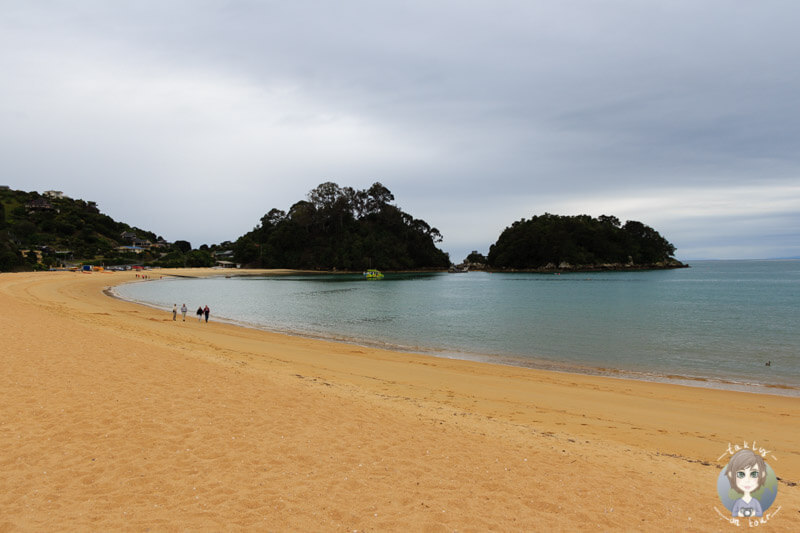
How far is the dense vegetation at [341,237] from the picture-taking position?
14350cm

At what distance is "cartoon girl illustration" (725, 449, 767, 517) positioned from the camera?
429 cm

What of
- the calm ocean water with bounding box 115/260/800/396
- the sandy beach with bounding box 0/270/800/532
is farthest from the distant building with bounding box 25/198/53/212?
the sandy beach with bounding box 0/270/800/532

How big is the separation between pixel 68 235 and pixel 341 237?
81875 mm

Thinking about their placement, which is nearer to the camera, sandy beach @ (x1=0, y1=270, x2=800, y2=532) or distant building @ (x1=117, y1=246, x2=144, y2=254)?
sandy beach @ (x1=0, y1=270, x2=800, y2=532)

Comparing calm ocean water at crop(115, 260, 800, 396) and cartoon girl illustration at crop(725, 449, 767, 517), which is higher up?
cartoon girl illustration at crop(725, 449, 767, 517)

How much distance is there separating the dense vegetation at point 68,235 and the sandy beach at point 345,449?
9141 cm

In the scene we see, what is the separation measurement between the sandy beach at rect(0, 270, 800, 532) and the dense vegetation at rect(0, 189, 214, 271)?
91409mm

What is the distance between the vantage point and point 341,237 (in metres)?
145

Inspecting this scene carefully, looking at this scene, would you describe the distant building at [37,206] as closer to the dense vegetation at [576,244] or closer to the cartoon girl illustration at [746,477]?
the dense vegetation at [576,244]

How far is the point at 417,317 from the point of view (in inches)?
1347

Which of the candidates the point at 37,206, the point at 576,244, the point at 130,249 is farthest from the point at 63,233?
the point at 576,244

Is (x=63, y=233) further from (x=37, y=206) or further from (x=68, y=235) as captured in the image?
(x=37, y=206)

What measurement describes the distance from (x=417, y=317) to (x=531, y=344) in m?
13.4

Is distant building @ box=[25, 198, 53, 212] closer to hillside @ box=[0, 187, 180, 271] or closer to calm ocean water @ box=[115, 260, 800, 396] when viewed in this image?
hillside @ box=[0, 187, 180, 271]
